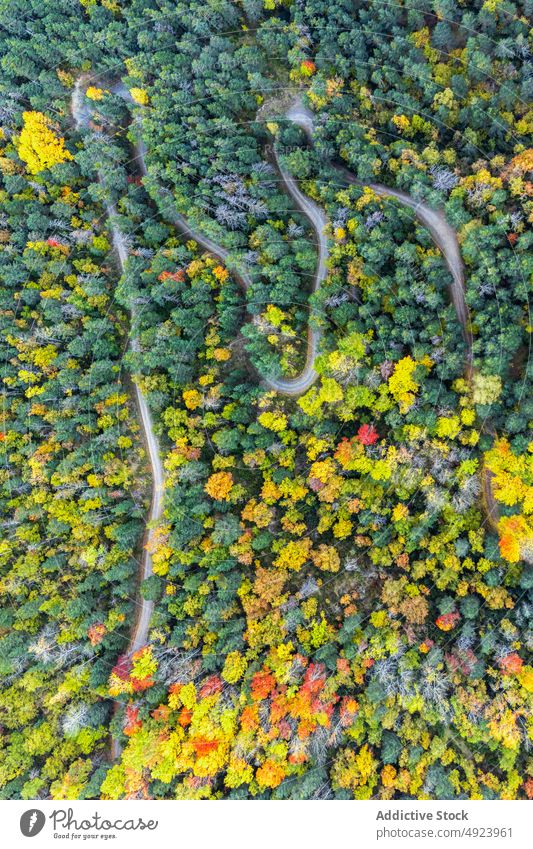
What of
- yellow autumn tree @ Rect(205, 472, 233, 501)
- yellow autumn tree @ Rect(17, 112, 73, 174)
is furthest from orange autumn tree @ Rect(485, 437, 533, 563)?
yellow autumn tree @ Rect(17, 112, 73, 174)

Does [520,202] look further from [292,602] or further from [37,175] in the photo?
[37,175]
